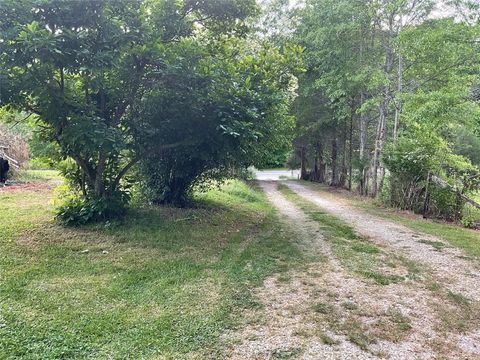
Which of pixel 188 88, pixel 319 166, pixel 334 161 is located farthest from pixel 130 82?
pixel 319 166

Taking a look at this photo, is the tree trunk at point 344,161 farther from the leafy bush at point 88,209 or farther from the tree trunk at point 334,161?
the leafy bush at point 88,209

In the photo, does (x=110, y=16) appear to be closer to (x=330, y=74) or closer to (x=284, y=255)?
(x=284, y=255)

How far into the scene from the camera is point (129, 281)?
14.2 ft

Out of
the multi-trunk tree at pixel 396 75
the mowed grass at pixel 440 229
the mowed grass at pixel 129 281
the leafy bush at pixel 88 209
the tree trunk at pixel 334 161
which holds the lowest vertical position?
the mowed grass at pixel 129 281

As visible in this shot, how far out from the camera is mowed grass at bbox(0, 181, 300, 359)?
300 cm

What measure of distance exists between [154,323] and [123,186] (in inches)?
181

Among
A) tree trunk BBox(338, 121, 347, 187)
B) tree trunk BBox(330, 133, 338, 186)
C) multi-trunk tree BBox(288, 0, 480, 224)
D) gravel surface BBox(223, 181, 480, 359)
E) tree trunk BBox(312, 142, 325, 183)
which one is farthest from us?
tree trunk BBox(312, 142, 325, 183)

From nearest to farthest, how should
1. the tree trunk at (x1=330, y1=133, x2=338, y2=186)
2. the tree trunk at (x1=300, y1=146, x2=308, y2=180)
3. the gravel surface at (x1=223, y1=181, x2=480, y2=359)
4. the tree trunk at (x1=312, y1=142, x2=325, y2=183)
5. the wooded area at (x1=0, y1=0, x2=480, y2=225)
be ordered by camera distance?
the gravel surface at (x1=223, y1=181, x2=480, y2=359) < the wooded area at (x1=0, y1=0, x2=480, y2=225) < the tree trunk at (x1=330, y1=133, x2=338, y2=186) < the tree trunk at (x1=312, y1=142, x2=325, y2=183) < the tree trunk at (x1=300, y1=146, x2=308, y2=180)

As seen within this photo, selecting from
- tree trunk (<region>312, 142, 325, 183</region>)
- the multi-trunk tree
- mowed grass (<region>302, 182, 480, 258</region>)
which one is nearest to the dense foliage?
mowed grass (<region>302, 182, 480, 258</region>)

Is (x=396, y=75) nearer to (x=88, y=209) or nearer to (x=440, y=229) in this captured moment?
(x=440, y=229)

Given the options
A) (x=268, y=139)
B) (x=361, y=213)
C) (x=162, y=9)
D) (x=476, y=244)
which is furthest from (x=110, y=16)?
(x=361, y=213)

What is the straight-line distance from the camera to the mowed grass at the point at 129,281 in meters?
3.00

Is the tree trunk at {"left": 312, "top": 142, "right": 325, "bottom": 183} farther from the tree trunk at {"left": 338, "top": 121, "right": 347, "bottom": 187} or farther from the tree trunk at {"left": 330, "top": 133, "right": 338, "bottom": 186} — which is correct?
the tree trunk at {"left": 338, "top": 121, "right": 347, "bottom": 187}

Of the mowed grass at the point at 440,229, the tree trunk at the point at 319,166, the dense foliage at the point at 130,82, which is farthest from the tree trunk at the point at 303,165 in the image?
the dense foliage at the point at 130,82
